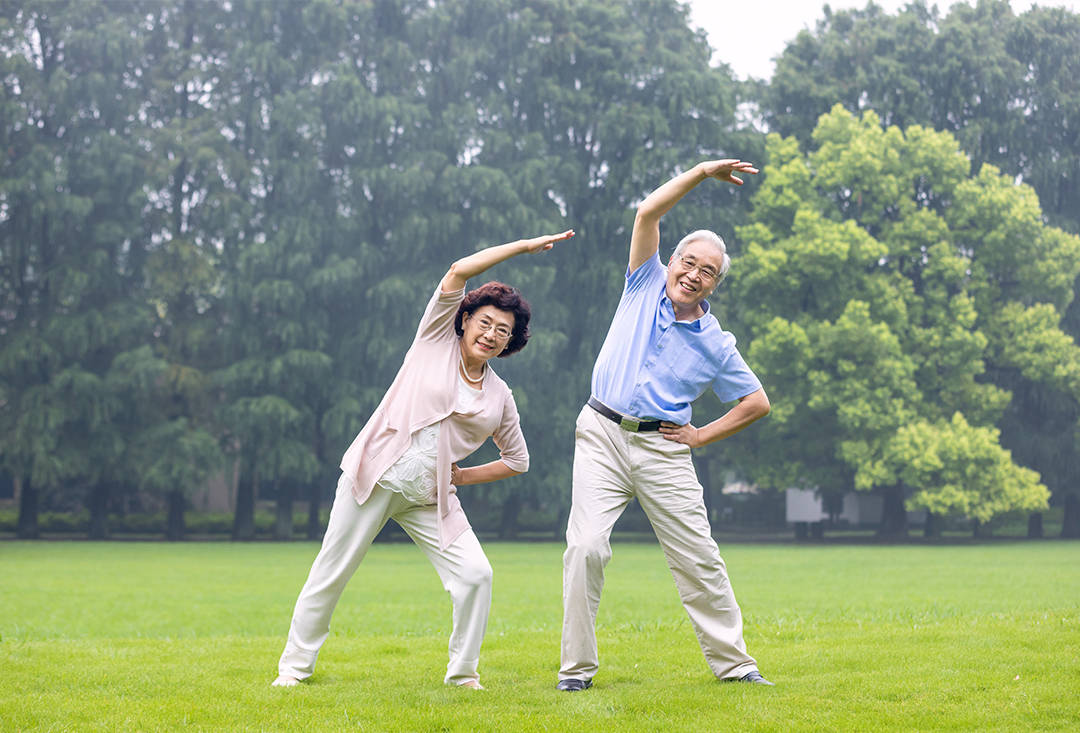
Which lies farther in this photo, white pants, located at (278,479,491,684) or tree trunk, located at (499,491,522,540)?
tree trunk, located at (499,491,522,540)

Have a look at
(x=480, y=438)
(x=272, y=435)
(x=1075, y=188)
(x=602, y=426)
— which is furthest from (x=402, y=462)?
(x=1075, y=188)

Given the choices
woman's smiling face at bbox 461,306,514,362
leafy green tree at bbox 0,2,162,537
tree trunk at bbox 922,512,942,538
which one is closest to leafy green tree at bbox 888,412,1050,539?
tree trunk at bbox 922,512,942,538

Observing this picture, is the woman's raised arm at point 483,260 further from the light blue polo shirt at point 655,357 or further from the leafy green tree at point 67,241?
the leafy green tree at point 67,241

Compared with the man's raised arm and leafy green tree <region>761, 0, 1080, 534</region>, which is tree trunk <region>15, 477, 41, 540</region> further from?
the man's raised arm

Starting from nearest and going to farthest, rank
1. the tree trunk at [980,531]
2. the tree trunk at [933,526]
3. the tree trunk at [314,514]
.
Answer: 1. the tree trunk at [314,514]
2. the tree trunk at [933,526]
3. the tree trunk at [980,531]

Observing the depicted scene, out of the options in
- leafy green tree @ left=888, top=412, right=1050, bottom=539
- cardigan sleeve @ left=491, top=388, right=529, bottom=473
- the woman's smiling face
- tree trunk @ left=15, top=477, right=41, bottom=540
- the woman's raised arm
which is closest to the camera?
the woman's raised arm

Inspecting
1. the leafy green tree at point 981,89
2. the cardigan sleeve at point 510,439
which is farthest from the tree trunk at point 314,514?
the cardigan sleeve at point 510,439

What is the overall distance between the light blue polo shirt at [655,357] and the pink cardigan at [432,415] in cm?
70

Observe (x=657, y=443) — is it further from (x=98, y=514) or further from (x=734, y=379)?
(x=98, y=514)

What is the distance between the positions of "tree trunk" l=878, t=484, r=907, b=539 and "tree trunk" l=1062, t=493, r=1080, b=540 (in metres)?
6.41

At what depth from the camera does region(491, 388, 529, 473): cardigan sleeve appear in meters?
6.51

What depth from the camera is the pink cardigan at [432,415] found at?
6.08 m

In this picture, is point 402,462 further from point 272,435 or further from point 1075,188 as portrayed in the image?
point 1075,188

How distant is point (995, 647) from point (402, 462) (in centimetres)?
392
